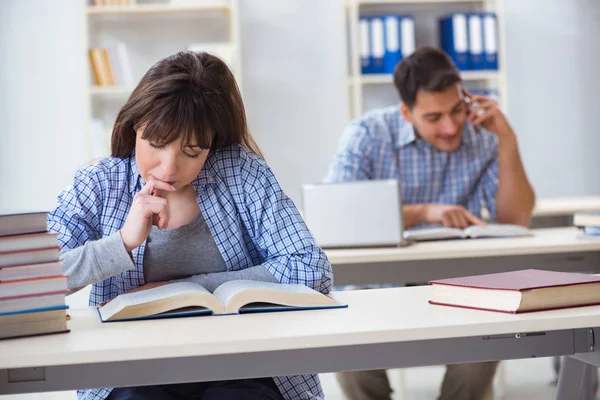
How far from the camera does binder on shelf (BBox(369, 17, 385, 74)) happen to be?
14.1ft

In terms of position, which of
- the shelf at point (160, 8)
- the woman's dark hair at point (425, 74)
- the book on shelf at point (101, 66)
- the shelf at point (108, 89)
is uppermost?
the shelf at point (160, 8)

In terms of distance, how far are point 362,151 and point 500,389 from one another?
1.06m

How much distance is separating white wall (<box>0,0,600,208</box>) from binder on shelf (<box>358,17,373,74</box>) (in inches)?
13.6

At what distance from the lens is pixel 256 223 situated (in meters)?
1.55

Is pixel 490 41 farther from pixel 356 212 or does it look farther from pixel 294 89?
pixel 356 212

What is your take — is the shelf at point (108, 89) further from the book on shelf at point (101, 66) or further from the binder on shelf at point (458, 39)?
the binder on shelf at point (458, 39)

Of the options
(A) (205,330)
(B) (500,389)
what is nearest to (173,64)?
(A) (205,330)

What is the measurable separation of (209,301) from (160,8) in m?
3.22

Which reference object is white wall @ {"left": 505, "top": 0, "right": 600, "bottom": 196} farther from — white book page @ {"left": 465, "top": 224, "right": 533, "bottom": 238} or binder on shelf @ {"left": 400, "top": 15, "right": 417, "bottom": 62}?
white book page @ {"left": 465, "top": 224, "right": 533, "bottom": 238}

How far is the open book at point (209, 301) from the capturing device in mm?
1251

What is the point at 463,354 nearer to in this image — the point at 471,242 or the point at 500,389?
the point at 471,242

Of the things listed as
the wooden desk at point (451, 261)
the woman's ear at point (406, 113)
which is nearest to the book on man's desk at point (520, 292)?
A: the wooden desk at point (451, 261)

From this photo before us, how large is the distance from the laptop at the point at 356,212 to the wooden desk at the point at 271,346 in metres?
1.08

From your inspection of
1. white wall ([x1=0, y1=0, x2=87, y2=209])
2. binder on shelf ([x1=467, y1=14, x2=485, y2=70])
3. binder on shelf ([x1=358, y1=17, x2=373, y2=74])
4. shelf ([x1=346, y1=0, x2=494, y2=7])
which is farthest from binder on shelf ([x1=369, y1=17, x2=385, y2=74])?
white wall ([x1=0, y1=0, x2=87, y2=209])
